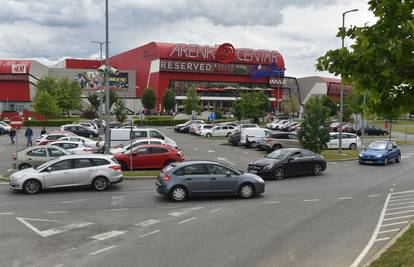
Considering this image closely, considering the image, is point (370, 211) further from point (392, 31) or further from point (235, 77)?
point (235, 77)

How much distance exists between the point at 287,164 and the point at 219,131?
29.2m

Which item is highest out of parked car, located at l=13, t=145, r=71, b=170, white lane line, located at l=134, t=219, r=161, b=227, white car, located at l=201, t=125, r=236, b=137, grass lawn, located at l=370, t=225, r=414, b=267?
white car, located at l=201, t=125, r=236, b=137

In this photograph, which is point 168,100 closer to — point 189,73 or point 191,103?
point 191,103

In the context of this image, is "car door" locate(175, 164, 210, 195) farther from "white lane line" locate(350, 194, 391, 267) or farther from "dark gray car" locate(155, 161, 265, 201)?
"white lane line" locate(350, 194, 391, 267)

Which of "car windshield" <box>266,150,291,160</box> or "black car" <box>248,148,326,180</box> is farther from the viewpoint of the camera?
"car windshield" <box>266,150,291,160</box>

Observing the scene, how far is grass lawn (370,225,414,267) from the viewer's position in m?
7.92

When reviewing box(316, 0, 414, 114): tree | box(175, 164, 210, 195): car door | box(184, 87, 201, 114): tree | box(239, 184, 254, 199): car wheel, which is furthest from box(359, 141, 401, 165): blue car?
box(184, 87, 201, 114): tree

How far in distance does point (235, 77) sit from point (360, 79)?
342ft

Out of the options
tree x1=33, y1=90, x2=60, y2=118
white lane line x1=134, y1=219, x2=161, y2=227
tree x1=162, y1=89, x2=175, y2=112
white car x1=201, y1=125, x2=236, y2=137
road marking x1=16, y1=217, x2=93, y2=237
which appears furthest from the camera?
tree x1=162, y1=89, x2=175, y2=112

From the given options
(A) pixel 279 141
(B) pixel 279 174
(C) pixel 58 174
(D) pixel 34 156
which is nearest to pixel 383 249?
(C) pixel 58 174

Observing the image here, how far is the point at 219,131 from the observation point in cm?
5084

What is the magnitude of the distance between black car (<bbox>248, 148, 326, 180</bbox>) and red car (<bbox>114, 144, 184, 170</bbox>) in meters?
4.56

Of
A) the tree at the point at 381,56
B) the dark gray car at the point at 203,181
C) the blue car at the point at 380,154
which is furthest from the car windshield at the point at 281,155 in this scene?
the tree at the point at 381,56

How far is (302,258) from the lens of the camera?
8930 millimetres
